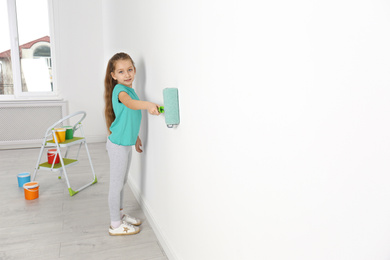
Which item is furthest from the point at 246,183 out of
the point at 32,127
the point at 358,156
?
the point at 32,127

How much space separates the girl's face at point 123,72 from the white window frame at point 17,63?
2.97 meters

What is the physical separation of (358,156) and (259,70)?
37 centimetres

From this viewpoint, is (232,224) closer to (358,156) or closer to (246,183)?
(246,183)

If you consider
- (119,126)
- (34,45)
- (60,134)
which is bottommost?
(60,134)

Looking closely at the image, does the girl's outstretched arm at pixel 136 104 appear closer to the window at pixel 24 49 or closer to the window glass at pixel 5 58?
the window at pixel 24 49

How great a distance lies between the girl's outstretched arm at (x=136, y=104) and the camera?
1707 mm

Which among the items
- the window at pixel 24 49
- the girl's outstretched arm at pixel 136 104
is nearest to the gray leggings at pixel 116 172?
the girl's outstretched arm at pixel 136 104

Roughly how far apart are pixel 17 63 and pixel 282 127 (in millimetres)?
4718

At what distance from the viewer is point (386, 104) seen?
1.80 ft

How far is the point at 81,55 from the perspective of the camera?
4656mm

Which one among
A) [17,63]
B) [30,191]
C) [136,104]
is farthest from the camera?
[17,63]

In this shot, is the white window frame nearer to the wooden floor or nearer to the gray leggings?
the wooden floor

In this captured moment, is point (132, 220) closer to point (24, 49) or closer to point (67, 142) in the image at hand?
point (67, 142)

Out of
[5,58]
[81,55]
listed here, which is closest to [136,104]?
[81,55]
